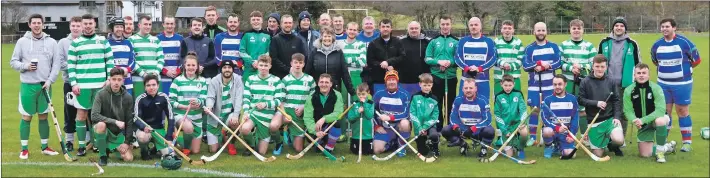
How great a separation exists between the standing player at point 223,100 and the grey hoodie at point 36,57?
1.78 meters

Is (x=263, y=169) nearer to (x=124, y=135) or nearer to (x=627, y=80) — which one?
(x=124, y=135)

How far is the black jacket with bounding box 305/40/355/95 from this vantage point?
9.13 metres

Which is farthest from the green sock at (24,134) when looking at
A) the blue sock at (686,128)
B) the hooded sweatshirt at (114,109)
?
the blue sock at (686,128)

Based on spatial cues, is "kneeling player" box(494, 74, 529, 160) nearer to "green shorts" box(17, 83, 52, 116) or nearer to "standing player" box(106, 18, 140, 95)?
"standing player" box(106, 18, 140, 95)

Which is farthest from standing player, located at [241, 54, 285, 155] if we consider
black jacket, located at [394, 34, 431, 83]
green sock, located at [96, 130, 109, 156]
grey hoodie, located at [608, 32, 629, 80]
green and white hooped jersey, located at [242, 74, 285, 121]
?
grey hoodie, located at [608, 32, 629, 80]

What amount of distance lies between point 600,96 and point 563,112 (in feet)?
1.49

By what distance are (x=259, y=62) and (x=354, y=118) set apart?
1.28 m

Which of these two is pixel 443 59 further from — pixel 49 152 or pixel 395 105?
pixel 49 152

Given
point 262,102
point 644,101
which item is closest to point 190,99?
point 262,102

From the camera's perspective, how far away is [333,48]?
9148mm

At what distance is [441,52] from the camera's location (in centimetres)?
962

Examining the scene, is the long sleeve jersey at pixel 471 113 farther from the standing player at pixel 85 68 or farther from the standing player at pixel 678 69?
the standing player at pixel 85 68

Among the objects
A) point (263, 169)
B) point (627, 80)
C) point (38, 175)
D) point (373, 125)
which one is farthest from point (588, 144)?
point (38, 175)

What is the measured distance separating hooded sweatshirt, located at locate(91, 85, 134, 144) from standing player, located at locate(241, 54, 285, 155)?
4.22 ft
